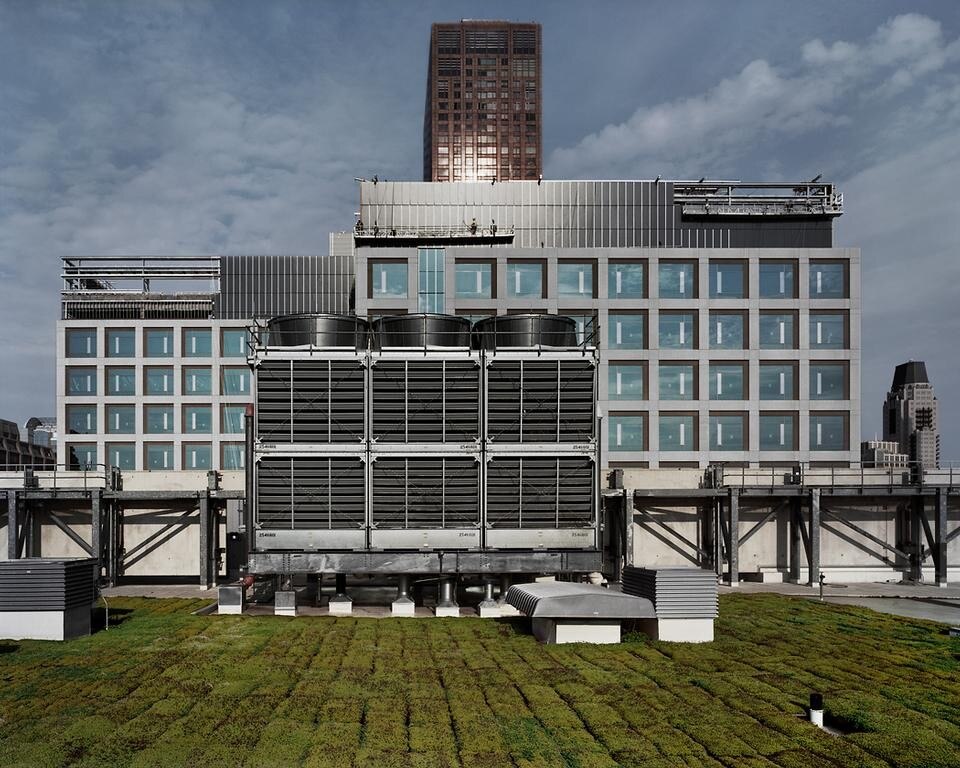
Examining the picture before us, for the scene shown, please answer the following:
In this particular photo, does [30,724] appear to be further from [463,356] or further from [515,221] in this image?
[515,221]

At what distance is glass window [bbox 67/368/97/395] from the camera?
78812 millimetres

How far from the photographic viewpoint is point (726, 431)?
63.7m

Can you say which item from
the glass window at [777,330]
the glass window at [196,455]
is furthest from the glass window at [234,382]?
the glass window at [777,330]

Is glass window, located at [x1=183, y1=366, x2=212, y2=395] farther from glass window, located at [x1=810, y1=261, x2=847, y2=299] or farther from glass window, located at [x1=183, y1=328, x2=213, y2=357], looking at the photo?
glass window, located at [x1=810, y1=261, x2=847, y2=299]

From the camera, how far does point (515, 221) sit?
7338 centimetres

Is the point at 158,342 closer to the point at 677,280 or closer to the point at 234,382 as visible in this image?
the point at 234,382

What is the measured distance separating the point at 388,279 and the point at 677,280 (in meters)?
25.9

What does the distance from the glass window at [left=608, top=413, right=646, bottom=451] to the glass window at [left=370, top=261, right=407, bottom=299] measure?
21883 mm

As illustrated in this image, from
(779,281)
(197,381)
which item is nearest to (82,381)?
(197,381)

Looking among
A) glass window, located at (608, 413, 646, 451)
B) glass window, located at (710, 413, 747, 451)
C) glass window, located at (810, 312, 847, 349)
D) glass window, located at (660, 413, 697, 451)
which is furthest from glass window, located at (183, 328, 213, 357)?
glass window, located at (810, 312, 847, 349)

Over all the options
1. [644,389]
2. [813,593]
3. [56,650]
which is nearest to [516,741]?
[56,650]

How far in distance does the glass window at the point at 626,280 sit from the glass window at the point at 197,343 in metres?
45.0

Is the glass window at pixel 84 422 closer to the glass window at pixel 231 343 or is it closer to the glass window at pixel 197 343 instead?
the glass window at pixel 197 343

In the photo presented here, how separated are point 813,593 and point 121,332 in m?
73.0
